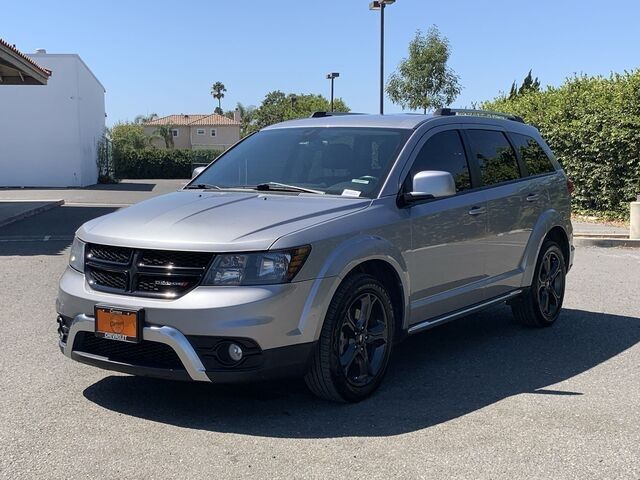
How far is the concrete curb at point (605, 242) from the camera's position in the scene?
42.6 feet

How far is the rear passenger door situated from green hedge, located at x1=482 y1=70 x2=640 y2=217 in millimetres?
10679

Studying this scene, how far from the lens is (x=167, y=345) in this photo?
4031mm

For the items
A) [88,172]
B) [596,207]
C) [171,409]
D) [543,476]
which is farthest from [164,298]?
[88,172]

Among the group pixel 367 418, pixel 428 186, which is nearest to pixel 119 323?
pixel 367 418

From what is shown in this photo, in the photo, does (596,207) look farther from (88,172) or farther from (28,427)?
(88,172)

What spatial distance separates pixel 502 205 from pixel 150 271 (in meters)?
3.10

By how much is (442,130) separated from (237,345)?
2.53 m

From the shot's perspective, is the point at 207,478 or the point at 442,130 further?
the point at 442,130

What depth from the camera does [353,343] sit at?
4555 mm

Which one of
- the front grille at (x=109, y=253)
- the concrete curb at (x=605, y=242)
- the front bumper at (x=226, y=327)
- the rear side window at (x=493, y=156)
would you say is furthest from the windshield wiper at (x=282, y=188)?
the concrete curb at (x=605, y=242)

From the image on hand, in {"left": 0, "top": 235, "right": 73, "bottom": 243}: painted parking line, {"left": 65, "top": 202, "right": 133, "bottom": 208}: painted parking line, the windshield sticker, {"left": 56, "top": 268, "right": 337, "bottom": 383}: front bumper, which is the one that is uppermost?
the windshield sticker

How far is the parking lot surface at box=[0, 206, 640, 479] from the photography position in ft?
12.0

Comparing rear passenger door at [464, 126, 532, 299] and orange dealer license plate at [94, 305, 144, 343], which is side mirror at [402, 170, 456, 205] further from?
orange dealer license plate at [94, 305, 144, 343]

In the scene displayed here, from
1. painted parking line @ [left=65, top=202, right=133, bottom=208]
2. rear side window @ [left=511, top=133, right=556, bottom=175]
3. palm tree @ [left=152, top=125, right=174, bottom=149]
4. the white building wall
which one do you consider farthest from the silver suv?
palm tree @ [left=152, top=125, right=174, bottom=149]
